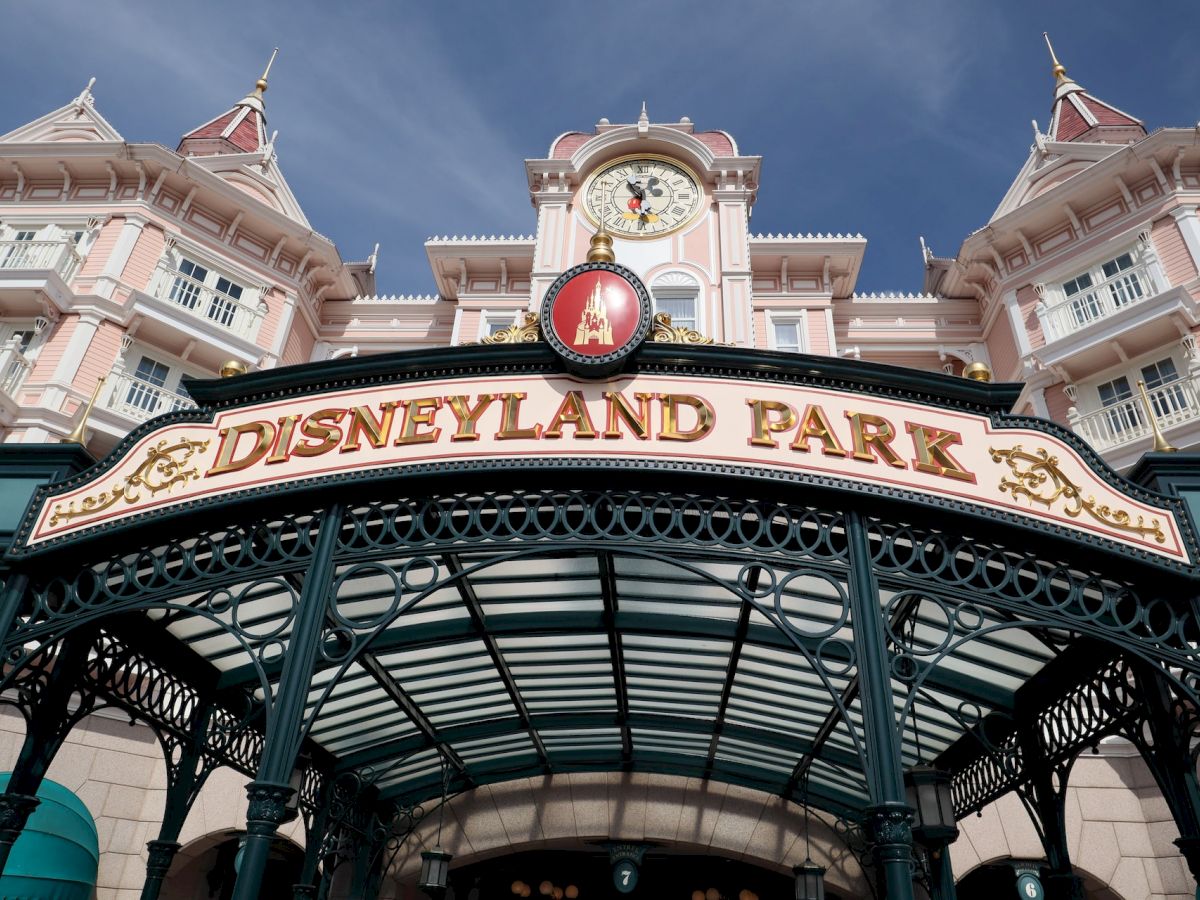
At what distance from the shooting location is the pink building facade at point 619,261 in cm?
1962

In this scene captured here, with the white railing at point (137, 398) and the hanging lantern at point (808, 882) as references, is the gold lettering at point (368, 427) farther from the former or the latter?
the white railing at point (137, 398)

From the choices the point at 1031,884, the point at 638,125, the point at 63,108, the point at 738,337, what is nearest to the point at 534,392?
the point at 1031,884

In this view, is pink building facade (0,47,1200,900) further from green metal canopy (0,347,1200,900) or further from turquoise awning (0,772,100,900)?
green metal canopy (0,347,1200,900)

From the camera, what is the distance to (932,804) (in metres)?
7.07

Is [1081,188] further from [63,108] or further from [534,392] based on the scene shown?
[63,108]

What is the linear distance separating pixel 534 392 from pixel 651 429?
42.3 inches

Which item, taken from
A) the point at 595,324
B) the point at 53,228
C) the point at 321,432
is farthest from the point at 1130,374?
the point at 53,228

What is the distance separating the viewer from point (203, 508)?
266 inches

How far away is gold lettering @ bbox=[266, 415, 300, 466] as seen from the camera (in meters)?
6.96

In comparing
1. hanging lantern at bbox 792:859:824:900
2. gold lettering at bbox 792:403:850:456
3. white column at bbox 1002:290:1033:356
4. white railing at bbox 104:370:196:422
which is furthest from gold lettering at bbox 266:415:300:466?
white column at bbox 1002:290:1033:356

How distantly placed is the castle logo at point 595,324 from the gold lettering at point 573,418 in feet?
1.51

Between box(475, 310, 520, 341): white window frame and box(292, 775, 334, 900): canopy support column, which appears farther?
box(475, 310, 520, 341): white window frame

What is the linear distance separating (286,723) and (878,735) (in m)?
3.99

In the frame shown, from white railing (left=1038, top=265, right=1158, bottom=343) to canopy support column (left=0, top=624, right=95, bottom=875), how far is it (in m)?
21.0
